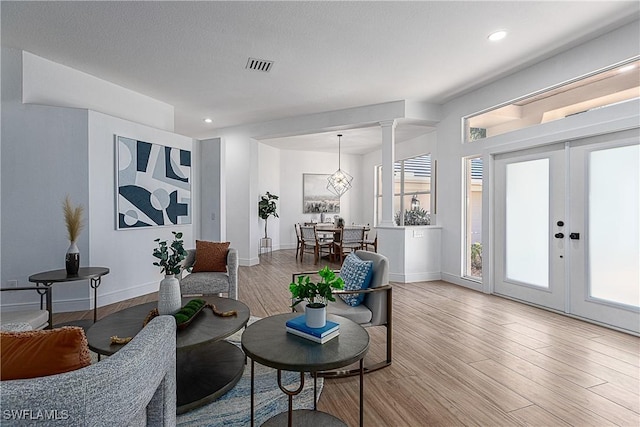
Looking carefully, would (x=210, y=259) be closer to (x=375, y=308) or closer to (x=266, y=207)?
(x=375, y=308)

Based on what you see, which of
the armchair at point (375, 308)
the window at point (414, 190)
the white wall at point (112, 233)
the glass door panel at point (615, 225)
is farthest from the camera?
the window at point (414, 190)

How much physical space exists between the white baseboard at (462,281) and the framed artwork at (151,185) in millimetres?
4549

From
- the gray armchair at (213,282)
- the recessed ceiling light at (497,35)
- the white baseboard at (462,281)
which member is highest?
the recessed ceiling light at (497,35)

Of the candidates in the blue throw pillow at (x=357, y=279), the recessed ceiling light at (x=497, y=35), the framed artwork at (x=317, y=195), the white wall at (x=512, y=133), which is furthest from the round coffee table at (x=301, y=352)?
the framed artwork at (x=317, y=195)

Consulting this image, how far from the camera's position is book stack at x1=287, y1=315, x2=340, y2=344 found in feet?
5.79

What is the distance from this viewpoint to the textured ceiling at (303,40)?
9.71ft

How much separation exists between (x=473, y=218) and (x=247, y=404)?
4.49 metres

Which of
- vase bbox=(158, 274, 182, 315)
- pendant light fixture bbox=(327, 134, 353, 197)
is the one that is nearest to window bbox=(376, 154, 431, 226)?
pendant light fixture bbox=(327, 134, 353, 197)

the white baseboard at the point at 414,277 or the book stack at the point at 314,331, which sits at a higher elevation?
the book stack at the point at 314,331

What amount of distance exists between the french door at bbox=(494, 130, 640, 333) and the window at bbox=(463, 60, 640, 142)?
1.25 feet

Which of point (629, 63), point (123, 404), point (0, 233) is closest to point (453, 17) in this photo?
point (629, 63)

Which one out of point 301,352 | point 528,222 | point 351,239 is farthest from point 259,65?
point 351,239

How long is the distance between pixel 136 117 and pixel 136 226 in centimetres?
176

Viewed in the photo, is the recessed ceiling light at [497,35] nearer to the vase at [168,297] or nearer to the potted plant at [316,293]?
the potted plant at [316,293]
